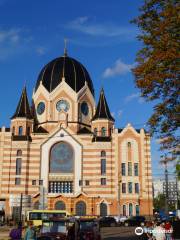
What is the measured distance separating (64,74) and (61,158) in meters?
19.3

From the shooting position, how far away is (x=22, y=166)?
6700cm

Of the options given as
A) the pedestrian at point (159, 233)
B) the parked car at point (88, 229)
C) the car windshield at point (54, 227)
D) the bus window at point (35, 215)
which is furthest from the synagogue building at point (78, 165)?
the pedestrian at point (159, 233)

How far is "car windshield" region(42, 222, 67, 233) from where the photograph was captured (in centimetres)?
1870

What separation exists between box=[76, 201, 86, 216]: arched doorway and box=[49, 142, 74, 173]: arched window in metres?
6.25

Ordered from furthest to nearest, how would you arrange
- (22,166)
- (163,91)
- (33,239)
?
(22,166)
(163,91)
(33,239)

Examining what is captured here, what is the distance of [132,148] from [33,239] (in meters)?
55.4

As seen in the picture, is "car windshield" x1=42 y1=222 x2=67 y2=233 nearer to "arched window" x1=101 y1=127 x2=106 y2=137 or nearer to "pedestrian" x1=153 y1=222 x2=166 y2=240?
"pedestrian" x1=153 y1=222 x2=166 y2=240

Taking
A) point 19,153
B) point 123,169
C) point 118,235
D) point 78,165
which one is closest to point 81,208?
point 78,165

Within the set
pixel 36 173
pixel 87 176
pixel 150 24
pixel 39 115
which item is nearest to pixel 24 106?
pixel 39 115

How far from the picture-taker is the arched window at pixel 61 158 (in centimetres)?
6838

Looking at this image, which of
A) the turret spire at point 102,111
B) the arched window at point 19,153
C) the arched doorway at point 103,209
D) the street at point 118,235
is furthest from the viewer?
the turret spire at point 102,111

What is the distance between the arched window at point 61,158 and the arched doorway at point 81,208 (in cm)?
625

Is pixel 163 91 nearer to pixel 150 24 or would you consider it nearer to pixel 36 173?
pixel 150 24

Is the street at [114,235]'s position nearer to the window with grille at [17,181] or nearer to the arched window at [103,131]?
the window with grille at [17,181]
